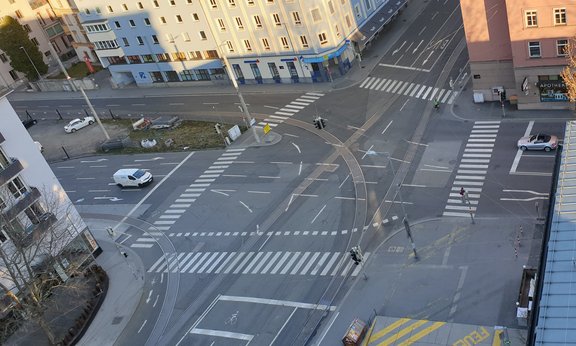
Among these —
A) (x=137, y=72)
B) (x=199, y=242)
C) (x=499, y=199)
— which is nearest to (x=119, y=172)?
(x=199, y=242)

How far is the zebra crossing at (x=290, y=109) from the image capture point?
8450cm

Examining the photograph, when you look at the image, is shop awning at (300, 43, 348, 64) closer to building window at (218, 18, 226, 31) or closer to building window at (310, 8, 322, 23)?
building window at (310, 8, 322, 23)

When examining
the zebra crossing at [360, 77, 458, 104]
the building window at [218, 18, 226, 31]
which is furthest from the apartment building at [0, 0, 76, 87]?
the zebra crossing at [360, 77, 458, 104]

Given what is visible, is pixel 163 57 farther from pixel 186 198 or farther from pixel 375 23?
pixel 186 198

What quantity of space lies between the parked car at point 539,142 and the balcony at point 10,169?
52129mm

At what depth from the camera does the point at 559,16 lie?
199ft

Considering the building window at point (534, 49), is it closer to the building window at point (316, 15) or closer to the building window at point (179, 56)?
the building window at point (316, 15)

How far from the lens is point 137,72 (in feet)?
360

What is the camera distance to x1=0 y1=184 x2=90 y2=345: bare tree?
52263 millimetres

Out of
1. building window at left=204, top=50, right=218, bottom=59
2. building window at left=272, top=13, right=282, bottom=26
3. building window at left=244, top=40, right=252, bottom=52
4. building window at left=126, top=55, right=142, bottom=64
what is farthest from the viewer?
building window at left=126, top=55, right=142, bottom=64

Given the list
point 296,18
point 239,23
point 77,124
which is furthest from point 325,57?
point 77,124

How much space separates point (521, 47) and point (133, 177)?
50.8 meters

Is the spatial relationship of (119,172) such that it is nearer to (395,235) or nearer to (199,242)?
(199,242)

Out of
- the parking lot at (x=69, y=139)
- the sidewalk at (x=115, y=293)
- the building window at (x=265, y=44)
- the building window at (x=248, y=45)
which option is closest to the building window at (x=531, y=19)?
the building window at (x=265, y=44)
